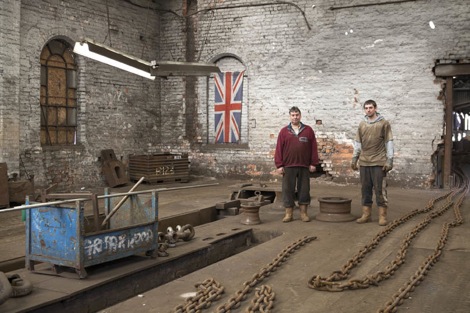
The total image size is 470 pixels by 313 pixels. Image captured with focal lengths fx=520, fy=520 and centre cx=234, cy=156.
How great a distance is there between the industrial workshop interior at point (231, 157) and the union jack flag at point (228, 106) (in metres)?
0.04

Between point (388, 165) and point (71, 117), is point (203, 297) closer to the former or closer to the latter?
point (388, 165)

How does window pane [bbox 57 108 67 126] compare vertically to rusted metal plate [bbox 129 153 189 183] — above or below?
above

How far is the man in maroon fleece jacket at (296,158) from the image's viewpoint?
8031 mm

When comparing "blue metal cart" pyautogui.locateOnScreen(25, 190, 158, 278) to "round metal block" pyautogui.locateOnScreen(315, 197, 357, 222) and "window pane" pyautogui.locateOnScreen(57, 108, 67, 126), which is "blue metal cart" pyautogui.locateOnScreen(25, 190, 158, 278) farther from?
"window pane" pyautogui.locateOnScreen(57, 108, 67, 126)

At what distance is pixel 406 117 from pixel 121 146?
24.0ft

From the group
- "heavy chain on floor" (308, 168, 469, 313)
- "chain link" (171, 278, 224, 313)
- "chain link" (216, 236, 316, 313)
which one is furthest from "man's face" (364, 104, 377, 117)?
"chain link" (171, 278, 224, 313)

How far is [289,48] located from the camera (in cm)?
1370

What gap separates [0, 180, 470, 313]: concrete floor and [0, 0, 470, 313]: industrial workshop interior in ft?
0.10

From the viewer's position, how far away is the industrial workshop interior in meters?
4.97

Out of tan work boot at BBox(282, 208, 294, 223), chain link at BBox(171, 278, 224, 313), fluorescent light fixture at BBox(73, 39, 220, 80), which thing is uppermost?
Answer: fluorescent light fixture at BBox(73, 39, 220, 80)

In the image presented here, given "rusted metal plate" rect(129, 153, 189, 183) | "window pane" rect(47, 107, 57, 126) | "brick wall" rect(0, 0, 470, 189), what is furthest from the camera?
"rusted metal plate" rect(129, 153, 189, 183)

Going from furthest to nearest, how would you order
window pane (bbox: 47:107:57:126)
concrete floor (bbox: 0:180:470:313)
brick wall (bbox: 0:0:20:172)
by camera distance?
window pane (bbox: 47:107:57:126), brick wall (bbox: 0:0:20:172), concrete floor (bbox: 0:180:470:313)

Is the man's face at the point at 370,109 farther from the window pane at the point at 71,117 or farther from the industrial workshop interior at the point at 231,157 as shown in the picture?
the window pane at the point at 71,117

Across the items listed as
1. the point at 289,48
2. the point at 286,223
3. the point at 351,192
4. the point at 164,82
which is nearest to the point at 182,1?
the point at 164,82
